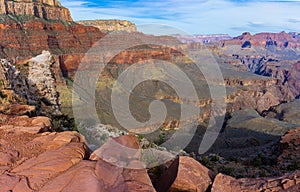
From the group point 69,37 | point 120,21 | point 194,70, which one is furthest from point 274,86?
point 69,37

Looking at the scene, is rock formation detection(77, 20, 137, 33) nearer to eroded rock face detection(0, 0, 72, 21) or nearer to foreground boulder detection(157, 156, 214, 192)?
eroded rock face detection(0, 0, 72, 21)

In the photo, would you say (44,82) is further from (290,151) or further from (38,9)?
(38,9)

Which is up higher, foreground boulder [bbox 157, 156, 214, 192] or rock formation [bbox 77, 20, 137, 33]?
rock formation [bbox 77, 20, 137, 33]

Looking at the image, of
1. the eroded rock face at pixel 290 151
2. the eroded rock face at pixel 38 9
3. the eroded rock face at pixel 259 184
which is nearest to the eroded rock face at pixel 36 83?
the eroded rock face at pixel 259 184

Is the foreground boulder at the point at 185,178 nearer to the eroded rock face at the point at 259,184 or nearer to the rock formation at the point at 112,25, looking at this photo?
the eroded rock face at the point at 259,184

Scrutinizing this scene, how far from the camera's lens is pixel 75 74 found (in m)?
70.9

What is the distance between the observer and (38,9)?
10225 cm

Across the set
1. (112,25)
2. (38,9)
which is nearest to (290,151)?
(38,9)

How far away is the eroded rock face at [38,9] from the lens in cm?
9359

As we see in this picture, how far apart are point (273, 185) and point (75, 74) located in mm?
66131

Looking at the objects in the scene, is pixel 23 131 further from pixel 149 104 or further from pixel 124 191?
pixel 149 104

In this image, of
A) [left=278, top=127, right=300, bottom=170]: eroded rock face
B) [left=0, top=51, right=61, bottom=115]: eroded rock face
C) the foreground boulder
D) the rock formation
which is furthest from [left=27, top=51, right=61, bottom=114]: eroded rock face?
the rock formation

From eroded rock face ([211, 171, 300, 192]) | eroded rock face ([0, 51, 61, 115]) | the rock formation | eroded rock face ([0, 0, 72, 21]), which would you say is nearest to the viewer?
eroded rock face ([211, 171, 300, 192])

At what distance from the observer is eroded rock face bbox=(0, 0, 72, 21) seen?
9359 centimetres
